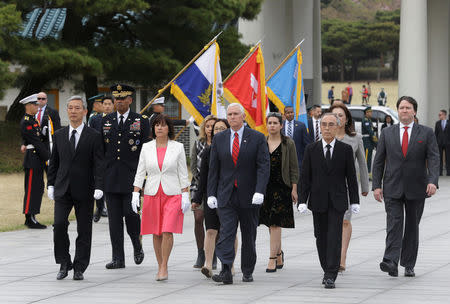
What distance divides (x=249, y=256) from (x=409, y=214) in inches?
72.0

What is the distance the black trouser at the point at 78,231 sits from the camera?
9609 millimetres

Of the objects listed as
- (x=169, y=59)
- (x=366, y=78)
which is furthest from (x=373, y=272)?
(x=366, y=78)

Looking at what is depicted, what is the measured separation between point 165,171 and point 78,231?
112 cm

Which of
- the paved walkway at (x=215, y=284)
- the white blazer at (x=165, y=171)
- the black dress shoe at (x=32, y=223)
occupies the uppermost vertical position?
the white blazer at (x=165, y=171)

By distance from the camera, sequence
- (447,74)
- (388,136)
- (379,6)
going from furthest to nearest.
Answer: (379,6) → (447,74) → (388,136)

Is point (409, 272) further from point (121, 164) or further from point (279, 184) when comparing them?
point (121, 164)

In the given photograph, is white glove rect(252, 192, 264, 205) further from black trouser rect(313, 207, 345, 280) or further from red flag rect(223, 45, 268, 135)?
red flag rect(223, 45, 268, 135)

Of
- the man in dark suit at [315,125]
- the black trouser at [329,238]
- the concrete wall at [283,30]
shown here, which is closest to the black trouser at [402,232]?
the black trouser at [329,238]

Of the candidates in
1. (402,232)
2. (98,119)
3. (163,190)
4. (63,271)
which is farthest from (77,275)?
(98,119)

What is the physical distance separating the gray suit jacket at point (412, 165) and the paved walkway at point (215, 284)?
897 mm

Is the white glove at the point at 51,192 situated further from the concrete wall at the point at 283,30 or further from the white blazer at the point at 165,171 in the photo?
the concrete wall at the point at 283,30

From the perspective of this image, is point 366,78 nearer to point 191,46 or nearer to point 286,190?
point 191,46

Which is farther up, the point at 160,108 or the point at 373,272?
the point at 160,108

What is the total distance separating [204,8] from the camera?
27.2 m
